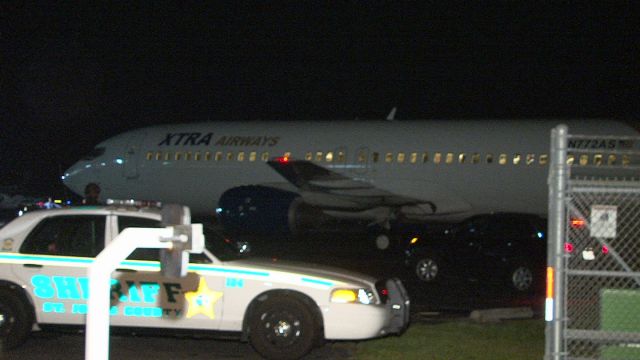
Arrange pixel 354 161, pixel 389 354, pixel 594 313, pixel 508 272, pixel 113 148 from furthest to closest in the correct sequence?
pixel 113 148 → pixel 354 161 → pixel 508 272 → pixel 389 354 → pixel 594 313

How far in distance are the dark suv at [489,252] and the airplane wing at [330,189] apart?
8393 mm

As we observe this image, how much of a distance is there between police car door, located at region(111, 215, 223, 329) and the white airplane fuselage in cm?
1569

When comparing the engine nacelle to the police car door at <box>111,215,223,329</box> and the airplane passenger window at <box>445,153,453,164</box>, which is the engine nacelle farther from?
the police car door at <box>111,215,223,329</box>

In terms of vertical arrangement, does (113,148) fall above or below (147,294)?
above

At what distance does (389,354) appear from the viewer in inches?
418

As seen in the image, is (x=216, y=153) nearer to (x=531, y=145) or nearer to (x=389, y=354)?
(x=531, y=145)

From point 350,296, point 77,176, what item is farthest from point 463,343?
point 77,176

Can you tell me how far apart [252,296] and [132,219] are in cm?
148

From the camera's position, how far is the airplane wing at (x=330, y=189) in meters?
26.5

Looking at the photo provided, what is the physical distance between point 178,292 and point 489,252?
8295mm

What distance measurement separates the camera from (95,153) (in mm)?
29047

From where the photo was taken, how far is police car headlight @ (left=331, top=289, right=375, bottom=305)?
32.6ft

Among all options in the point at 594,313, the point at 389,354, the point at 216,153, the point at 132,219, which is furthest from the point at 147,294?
the point at 216,153

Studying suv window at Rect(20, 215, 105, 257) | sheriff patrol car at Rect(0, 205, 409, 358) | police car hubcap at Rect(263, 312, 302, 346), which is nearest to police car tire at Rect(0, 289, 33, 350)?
sheriff patrol car at Rect(0, 205, 409, 358)
